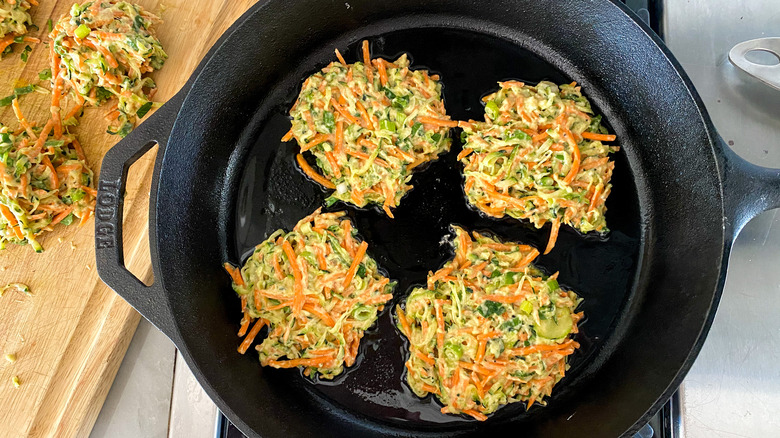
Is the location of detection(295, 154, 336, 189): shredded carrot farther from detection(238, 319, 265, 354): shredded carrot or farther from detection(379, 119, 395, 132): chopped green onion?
detection(238, 319, 265, 354): shredded carrot

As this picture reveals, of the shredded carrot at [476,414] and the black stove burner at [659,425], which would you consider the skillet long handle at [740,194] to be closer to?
the black stove burner at [659,425]

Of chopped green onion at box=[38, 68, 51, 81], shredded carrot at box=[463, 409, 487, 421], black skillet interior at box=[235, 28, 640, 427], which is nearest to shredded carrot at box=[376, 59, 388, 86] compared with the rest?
black skillet interior at box=[235, 28, 640, 427]

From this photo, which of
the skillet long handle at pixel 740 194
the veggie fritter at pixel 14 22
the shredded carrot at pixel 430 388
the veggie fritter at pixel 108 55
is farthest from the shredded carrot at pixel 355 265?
the veggie fritter at pixel 14 22

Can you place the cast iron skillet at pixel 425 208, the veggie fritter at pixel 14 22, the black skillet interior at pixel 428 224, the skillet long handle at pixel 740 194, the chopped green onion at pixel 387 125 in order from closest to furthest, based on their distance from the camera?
the skillet long handle at pixel 740 194 < the cast iron skillet at pixel 425 208 < the chopped green onion at pixel 387 125 < the black skillet interior at pixel 428 224 < the veggie fritter at pixel 14 22

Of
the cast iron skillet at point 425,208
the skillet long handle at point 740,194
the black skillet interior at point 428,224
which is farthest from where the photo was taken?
the black skillet interior at point 428,224

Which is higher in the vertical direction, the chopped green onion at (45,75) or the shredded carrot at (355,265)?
the chopped green onion at (45,75)

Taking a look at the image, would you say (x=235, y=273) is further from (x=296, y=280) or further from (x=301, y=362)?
(x=301, y=362)
